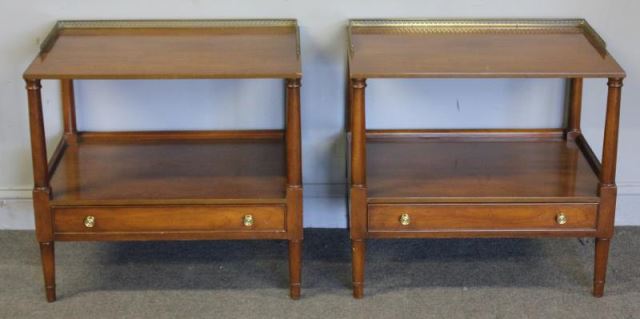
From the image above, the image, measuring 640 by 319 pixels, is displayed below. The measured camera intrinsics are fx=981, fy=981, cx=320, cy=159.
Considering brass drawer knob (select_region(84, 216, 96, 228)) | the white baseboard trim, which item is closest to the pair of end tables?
brass drawer knob (select_region(84, 216, 96, 228))

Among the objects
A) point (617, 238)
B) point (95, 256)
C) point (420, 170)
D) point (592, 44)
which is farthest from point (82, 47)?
point (617, 238)

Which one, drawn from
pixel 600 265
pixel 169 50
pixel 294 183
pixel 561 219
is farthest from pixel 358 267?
pixel 169 50

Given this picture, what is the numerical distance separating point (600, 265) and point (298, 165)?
919mm

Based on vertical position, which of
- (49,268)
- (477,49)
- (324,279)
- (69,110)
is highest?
(477,49)

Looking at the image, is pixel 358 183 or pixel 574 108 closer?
pixel 358 183

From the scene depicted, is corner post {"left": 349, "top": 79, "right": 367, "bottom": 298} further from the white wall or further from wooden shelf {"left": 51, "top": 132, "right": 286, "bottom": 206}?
the white wall

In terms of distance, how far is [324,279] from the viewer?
2.94 metres

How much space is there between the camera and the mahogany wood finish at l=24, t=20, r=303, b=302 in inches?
102

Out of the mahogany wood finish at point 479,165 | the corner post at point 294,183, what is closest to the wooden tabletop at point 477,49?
the mahogany wood finish at point 479,165

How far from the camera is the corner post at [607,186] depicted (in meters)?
2.60

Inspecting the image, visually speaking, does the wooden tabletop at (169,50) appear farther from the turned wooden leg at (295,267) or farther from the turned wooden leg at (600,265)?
the turned wooden leg at (600,265)

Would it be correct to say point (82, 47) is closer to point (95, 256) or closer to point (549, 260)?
point (95, 256)

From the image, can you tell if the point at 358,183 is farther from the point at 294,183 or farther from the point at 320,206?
the point at 320,206

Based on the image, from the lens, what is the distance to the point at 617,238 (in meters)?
3.22
